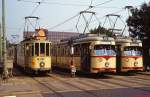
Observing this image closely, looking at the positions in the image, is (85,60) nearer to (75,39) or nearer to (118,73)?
(75,39)

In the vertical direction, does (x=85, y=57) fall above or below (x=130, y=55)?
below

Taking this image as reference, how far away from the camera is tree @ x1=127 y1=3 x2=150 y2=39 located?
38406 mm

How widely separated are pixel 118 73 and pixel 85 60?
20.0ft

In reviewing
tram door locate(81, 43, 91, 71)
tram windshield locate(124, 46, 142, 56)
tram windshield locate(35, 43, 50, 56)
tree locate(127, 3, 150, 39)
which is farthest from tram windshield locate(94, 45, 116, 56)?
tree locate(127, 3, 150, 39)

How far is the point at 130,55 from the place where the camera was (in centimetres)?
3167

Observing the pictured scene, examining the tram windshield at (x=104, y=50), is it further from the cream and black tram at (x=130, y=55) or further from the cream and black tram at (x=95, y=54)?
the cream and black tram at (x=130, y=55)

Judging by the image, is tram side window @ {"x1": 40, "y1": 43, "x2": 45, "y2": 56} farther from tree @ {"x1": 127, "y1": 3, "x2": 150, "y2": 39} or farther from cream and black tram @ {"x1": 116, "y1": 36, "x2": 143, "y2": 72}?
tree @ {"x1": 127, "y1": 3, "x2": 150, "y2": 39}

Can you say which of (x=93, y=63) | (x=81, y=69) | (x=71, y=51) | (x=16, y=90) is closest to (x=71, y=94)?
(x=16, y=90)

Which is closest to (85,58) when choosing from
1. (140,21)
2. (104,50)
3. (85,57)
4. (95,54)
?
(85,57)

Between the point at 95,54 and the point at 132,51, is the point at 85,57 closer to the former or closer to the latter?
the point at 95,54

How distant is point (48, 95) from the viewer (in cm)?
1825

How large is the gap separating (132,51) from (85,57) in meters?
4.34

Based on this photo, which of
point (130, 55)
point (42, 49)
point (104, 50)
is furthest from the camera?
point (130, 55)

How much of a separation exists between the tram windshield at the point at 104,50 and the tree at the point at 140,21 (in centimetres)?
937
